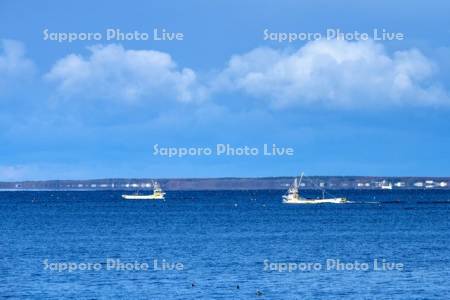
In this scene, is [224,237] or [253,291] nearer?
[253,291]

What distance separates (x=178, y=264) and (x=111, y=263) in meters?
5.57

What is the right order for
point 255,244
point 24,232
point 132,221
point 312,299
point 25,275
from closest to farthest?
1. point 312,299
2. point 25,275
3. point 255,244
4. point 24,232
5. point 132,221

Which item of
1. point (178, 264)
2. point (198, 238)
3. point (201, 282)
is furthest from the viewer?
point (198, 238)

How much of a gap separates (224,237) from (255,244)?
11.7m

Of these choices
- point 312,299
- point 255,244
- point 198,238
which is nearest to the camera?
point 312,299

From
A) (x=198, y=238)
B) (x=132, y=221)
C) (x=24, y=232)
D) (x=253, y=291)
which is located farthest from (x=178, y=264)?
(x=132, y=221)

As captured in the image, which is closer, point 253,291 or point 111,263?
point 253,291

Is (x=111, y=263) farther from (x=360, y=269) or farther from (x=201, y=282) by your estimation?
(x=360, y=269)

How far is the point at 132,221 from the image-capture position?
6348 inches

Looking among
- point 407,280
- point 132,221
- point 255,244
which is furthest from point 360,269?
point 132,221

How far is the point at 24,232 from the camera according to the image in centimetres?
13150

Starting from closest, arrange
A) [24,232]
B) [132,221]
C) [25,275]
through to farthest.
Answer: [25,275] → [24,232] → [132,221]

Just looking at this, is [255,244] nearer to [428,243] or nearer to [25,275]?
[428,243]

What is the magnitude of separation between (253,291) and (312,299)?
16.8ft
